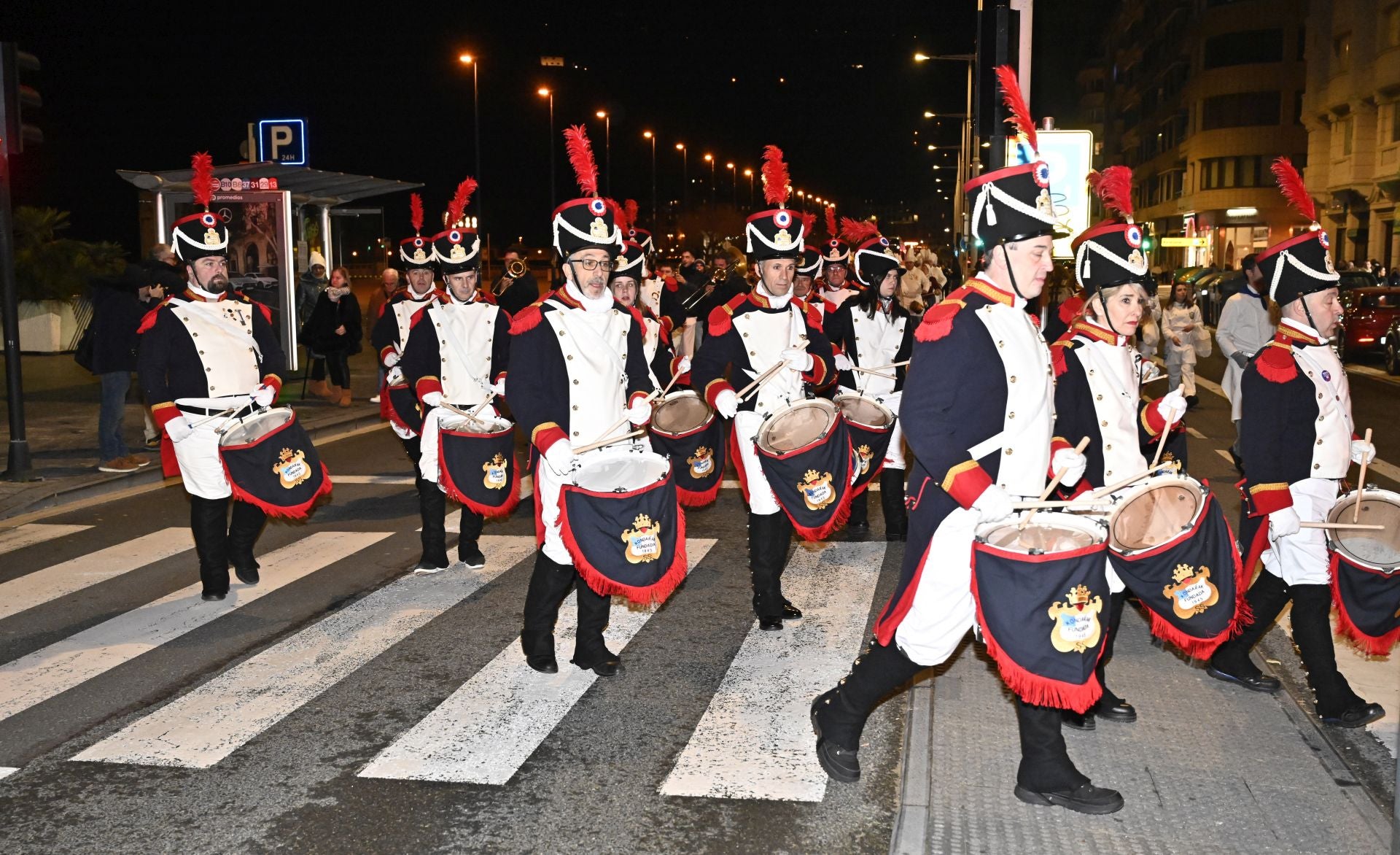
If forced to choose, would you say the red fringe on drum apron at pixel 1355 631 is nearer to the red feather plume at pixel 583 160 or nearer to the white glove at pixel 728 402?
the white glove at pixel 728 402

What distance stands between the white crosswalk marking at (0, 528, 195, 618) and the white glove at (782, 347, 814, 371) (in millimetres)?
4532

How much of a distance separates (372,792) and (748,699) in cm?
175

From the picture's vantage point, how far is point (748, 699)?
5871 mm

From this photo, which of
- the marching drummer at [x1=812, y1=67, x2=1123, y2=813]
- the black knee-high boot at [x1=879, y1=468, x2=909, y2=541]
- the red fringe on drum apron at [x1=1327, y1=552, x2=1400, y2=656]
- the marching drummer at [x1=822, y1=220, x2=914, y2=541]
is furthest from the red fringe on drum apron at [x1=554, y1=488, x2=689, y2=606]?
the black knee-high boot at [x1=879, y1=468, x2=909, y2=541]

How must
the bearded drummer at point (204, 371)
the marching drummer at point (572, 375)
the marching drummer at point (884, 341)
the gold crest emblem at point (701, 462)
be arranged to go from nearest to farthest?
1. the marching drummer at point (572, 375)
2. the gold crest emblem at point (701, 462)
3. the bearded drummer at point (204, 371)
4. the marching drummer at point (884, 341)

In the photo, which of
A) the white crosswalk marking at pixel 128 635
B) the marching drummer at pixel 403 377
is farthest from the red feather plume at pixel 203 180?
the white crosswalk marking at pixel 128 635

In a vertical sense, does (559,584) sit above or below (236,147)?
below

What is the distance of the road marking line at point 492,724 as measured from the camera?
5059mm

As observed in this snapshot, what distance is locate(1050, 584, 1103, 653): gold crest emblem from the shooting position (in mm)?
4051

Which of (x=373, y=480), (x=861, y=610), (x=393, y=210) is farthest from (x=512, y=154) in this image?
(x=861, y=610)

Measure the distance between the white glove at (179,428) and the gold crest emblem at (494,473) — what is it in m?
1.65

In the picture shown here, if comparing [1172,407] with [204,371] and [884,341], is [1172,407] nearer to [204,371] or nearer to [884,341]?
[884,341]

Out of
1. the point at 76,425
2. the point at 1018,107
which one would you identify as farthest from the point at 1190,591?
the point at 76,425

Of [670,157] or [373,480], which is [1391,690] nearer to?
[373,480]
